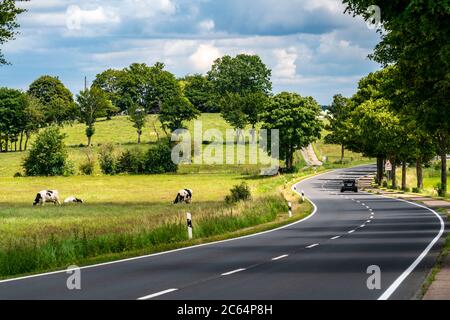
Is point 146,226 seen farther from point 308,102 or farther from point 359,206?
point 308,102

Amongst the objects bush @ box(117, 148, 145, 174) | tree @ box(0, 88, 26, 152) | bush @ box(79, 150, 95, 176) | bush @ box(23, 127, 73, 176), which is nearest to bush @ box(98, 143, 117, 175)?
bush @ box(117, 148, 145, 174)

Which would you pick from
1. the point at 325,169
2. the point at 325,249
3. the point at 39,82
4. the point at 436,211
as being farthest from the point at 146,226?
the point at 39,82

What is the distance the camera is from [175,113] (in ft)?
524

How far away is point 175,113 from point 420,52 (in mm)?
138221

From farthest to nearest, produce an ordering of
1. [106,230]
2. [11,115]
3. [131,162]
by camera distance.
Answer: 1. [11,115]
2. [131,162]
3. [106,230]

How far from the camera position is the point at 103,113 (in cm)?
17162

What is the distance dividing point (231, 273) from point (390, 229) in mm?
17520

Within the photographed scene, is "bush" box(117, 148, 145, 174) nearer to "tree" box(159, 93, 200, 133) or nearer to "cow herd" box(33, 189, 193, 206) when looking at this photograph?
"tree" box(159, 93, 200, 133)

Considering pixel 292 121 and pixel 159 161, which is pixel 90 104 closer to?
pixel 159 161

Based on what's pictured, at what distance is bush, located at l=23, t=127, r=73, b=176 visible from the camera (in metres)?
115

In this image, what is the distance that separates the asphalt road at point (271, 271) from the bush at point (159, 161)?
88021 mm

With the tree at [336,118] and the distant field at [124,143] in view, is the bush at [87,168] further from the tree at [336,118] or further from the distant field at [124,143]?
the tree at [336,118]

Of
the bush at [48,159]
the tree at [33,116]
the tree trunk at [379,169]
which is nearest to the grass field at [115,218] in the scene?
the bush at [48,159]

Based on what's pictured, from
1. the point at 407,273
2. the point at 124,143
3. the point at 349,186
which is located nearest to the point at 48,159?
the point at 124,143
